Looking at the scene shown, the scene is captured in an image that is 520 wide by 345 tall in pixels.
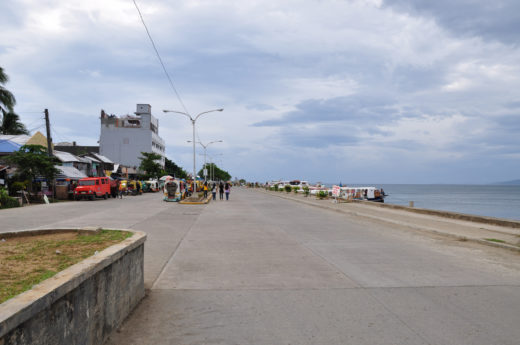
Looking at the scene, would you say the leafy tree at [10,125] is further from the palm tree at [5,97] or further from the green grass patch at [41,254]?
the green grass patch at [41,254]

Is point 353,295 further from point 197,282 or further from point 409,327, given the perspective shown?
point 197,282

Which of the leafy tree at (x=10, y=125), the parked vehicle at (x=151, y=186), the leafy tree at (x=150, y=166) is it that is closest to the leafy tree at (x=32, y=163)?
the leafy tree at (x=10, y=125)

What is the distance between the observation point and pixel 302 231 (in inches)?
566

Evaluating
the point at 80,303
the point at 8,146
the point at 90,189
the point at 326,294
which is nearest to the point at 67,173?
the point at 8,146

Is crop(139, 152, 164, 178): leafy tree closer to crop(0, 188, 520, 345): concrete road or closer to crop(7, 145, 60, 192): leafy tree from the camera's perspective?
crop(7, 145, 60, 192): leafy tree

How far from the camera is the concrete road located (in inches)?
178

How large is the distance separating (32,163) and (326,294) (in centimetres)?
3051

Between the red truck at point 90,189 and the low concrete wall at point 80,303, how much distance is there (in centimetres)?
3339

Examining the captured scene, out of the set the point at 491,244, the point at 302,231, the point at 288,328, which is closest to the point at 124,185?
the point at 302,231

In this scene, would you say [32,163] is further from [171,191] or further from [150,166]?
[150,166]

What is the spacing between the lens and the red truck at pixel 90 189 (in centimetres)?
3581

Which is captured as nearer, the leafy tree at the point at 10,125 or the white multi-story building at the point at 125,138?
the leafy tree at the point at 10,125

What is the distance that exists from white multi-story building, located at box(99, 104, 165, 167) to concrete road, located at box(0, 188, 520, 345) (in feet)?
307

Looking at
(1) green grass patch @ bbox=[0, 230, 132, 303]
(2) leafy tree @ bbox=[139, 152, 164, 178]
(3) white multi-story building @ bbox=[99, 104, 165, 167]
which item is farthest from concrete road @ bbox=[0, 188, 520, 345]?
(3) white multi-story building @ bbox=[99, 104, 165, 167]
